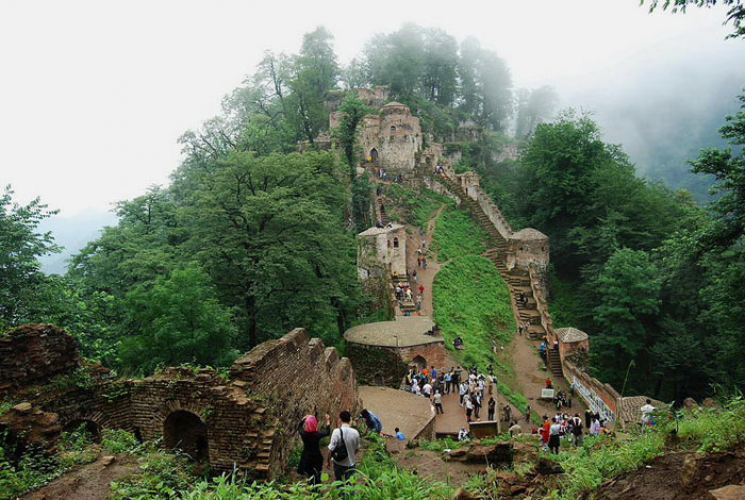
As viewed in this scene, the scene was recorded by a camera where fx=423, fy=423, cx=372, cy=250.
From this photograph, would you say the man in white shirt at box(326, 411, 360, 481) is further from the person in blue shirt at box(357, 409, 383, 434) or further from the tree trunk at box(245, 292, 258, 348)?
the tree trunk at box(245, 292, 258, 348)

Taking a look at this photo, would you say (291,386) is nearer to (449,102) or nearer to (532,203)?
(532,203)

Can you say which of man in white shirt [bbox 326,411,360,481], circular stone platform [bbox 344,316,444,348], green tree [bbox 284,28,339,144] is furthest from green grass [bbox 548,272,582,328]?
man in white shirt [bbox 326,411,360,481]

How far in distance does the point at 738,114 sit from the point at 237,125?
38.4 m

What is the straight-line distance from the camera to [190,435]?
888cm

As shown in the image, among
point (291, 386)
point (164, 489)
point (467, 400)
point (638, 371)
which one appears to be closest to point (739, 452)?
point (164, 489)

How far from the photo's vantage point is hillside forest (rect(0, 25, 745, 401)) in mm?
14891

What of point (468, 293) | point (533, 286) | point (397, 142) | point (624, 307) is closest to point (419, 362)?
point (468, 293)

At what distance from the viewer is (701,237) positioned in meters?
11.4

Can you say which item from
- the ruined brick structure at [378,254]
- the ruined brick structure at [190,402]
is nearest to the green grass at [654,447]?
the ruined brick structure at [190,402]

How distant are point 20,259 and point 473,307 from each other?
22.6 m

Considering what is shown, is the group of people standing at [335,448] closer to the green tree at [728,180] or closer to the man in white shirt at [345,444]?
the man in white shirt at [345,444]

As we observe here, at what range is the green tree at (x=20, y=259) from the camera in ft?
46.5

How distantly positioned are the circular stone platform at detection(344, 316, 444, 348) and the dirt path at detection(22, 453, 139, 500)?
41.0ft

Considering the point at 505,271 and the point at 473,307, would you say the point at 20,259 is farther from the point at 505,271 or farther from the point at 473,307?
the point at 505,271
